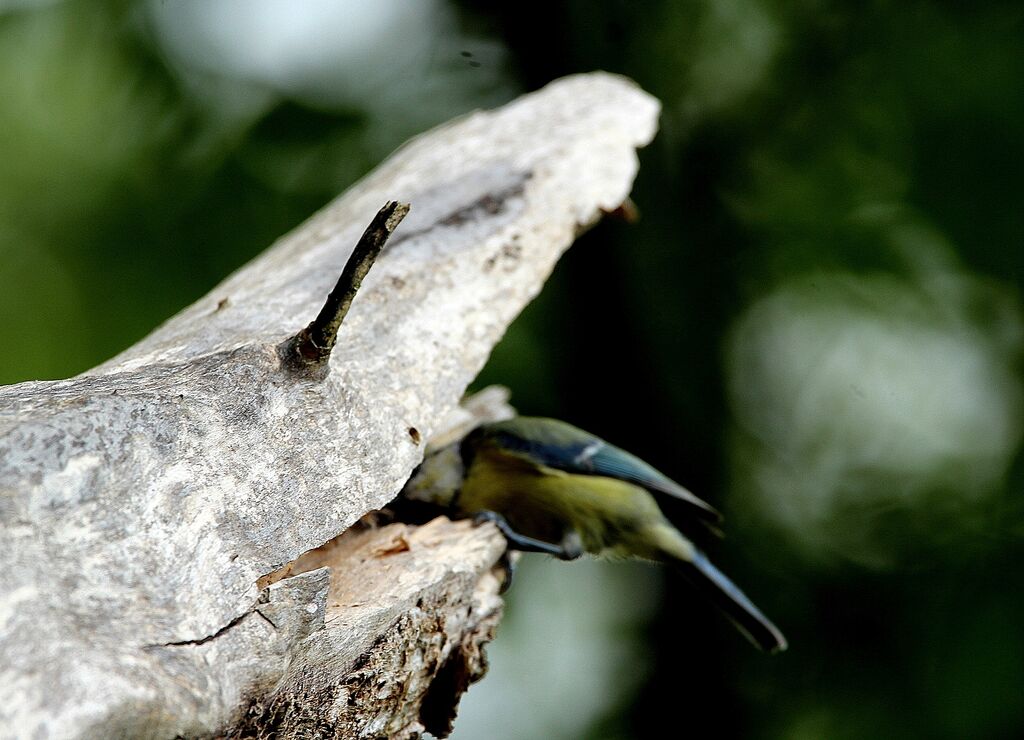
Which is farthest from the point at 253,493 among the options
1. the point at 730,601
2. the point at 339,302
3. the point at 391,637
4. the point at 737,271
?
the point at 737,271

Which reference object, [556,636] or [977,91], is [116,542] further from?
[977,91]

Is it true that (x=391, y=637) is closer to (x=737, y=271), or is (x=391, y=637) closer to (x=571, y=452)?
(x=571, y=452)

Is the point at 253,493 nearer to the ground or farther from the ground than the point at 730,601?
nearer to the ground

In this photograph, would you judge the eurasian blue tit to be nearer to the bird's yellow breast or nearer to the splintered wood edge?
the bird's yellow breast

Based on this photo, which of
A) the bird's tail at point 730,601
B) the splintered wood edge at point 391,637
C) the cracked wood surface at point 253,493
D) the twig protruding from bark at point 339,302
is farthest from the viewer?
the bird's tail at point 730,601

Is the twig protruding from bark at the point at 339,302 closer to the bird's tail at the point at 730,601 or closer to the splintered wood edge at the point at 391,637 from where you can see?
the splintered wood edge at the point at 391,637

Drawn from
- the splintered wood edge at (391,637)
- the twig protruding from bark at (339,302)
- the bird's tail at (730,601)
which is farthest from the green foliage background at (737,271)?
the twig protruding from bark at (339,302)

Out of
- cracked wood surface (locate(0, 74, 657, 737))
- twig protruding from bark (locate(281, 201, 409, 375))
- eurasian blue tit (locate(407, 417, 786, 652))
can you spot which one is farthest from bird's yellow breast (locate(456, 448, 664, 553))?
twig protruding from bark (locate(281, 201, 409, 375))

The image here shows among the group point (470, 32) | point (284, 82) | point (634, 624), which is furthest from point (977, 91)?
point (284, 82)
